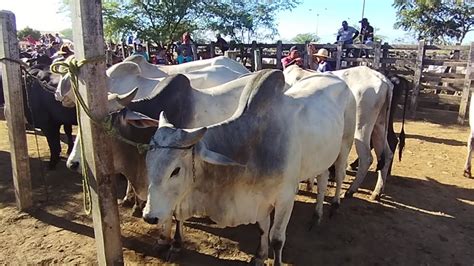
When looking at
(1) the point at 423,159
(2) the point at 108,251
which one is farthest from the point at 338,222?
(1) the point at 423,159

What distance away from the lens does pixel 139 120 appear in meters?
3.15

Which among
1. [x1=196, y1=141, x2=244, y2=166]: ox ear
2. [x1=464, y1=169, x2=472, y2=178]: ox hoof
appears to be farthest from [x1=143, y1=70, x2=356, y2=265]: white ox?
[x1=464, y1=169, x2=472, y2=178]: ox hoof

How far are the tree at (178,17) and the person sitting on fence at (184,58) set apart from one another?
260 inches

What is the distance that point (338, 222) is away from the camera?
4.70m

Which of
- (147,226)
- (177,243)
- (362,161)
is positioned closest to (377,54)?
(362,161)

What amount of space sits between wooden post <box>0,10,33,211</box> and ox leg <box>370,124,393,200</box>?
4.17 meters

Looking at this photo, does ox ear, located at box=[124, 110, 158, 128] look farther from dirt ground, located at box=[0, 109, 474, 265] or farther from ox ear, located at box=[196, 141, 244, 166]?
dirt ground, located at box=[0, 109, 474, 265]

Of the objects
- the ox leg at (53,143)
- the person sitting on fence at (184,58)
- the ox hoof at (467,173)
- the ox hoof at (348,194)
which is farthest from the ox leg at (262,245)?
the person sitting on fence at (184,58)

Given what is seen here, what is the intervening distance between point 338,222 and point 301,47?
319 inches

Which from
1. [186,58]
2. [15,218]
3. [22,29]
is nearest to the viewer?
[15,218]

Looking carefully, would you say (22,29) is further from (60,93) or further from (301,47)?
(60,93)

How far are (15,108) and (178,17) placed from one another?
1540cm

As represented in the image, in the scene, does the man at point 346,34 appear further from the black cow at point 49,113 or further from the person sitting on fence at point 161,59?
the black cow at point 49,113

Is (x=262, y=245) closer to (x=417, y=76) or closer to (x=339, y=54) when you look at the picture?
(x=339, y=54)
